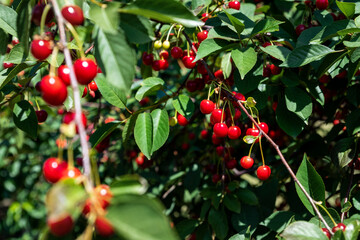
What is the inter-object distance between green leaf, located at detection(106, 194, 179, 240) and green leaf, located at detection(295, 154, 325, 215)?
2.42ft

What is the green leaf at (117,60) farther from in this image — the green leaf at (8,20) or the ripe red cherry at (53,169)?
the green leaf at (8,20)

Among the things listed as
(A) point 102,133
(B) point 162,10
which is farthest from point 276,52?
(A) point 102,133

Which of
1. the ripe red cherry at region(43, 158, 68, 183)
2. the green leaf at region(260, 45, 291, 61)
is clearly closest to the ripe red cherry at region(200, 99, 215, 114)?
the green leaf at region(260, 45, 291, 61)

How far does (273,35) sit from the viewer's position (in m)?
1.56

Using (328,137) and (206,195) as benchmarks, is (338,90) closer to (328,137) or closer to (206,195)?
(328,137)

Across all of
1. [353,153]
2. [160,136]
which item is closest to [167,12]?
[160,136]

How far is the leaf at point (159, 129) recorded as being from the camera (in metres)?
1.29

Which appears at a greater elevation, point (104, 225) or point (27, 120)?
point (104, 225)

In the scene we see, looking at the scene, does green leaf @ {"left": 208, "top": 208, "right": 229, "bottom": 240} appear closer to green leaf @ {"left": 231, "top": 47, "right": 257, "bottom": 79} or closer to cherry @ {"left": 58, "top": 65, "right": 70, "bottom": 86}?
green leaf @ {"left": 231, "top": 47, "right": 257, "bottom": 79}

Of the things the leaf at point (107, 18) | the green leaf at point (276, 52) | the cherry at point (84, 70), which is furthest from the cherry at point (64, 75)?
the green leaf at point (276, 52)

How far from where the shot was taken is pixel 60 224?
542mm

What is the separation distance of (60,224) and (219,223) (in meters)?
1.11

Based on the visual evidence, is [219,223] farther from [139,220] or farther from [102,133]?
[139,220]

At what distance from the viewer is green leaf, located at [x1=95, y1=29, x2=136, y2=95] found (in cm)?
75
